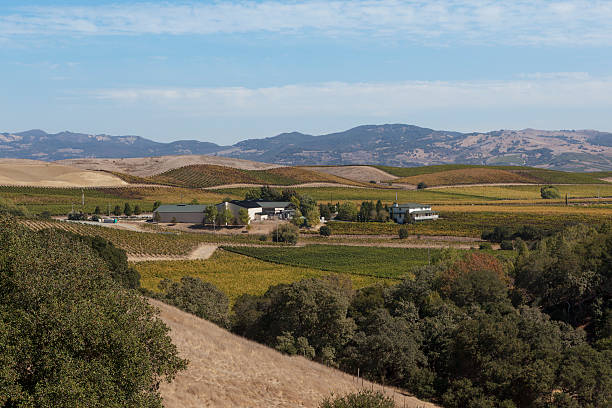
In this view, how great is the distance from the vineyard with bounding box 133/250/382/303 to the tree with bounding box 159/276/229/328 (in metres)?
11.3

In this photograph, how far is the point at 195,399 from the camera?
2427 centimetres

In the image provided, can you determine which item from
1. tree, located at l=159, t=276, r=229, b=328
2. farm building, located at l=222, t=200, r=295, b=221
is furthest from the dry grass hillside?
farm building, located at l=222, t=200, r=295, b=221

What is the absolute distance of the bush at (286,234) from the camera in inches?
4562

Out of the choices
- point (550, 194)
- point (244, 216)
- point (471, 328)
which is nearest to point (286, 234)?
point (244, 216)

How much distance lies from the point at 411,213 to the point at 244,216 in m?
41.0

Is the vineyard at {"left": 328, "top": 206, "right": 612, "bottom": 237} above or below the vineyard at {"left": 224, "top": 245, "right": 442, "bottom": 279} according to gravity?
above

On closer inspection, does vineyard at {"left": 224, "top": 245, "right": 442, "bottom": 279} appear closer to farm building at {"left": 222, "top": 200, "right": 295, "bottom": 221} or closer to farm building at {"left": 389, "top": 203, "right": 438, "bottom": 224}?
farm building at {"left": 222, "top": 200, "right": 295, "bottom": 221}

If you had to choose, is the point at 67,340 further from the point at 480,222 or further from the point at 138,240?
the point at 480,222

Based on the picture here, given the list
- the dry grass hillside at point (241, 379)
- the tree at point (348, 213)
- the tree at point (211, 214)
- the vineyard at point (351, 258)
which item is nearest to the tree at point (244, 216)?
the tree at point (211, 214)

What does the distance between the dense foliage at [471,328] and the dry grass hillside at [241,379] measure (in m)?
4.42

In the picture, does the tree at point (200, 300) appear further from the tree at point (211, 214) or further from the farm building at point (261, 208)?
the farm building at point (261, 208)

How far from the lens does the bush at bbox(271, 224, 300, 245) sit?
11588cm

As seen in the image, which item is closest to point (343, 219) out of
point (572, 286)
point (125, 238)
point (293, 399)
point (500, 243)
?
point (500, 243)

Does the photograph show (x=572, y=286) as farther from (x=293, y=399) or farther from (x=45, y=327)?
(x=45, y=327)
